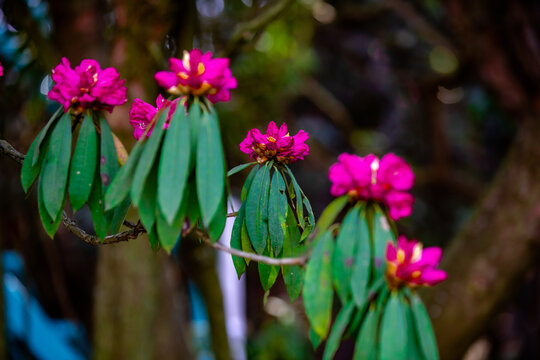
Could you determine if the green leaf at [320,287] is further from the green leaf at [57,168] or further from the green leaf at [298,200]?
the green leaf at [57,168]

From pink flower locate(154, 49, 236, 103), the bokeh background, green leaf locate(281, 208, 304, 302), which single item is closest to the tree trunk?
the bokeh background

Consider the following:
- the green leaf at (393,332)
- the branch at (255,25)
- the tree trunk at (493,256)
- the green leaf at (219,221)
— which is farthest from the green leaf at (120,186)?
the tree trunk at (493,256)

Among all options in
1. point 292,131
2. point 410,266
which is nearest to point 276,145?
point 410,266

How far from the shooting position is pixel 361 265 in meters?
0.58

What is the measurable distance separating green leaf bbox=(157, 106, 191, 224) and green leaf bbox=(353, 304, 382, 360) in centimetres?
26

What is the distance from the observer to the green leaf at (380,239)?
1.92 feet

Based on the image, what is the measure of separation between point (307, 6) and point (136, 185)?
2.85 m

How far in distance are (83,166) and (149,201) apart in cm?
12

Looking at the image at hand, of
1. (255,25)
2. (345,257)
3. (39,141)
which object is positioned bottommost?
(345,257)

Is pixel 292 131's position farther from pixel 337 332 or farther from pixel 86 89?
pixel 337 332

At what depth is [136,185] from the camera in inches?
23.1

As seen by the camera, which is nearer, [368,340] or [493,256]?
[368,340]

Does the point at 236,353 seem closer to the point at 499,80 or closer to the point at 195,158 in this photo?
the point at 499,80

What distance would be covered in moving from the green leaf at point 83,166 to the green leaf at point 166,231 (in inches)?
5.0
